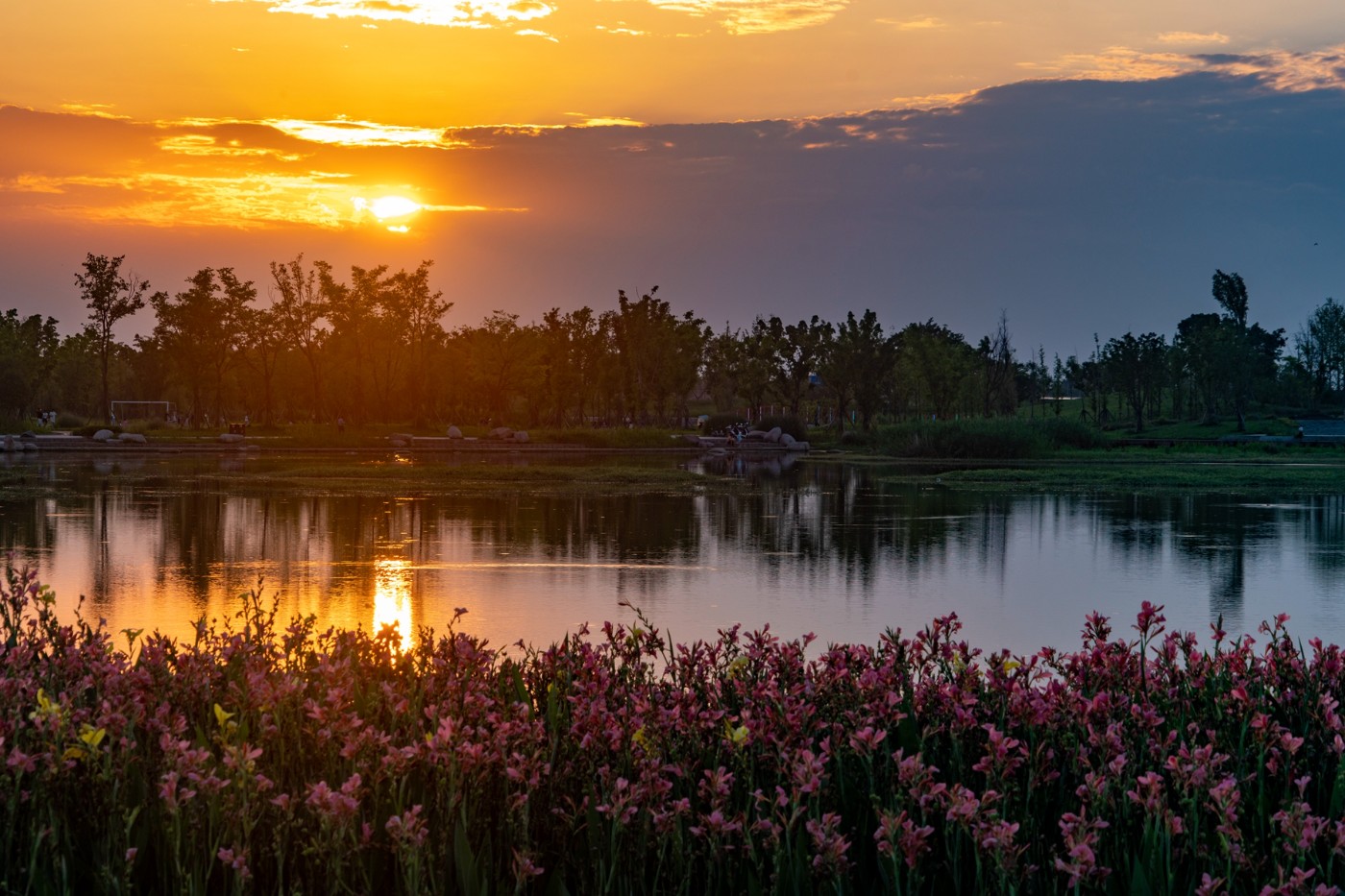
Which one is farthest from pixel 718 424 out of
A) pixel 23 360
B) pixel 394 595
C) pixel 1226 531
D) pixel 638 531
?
pixel 394 595

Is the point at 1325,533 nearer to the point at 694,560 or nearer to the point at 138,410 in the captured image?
the point at 694,560

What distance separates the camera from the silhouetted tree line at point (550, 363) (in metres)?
84.6

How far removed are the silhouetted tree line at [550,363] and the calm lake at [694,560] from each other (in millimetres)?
54733

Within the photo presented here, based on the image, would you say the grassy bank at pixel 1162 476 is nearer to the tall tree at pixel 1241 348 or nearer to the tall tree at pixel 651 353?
the tall tree at pixel 1241 348

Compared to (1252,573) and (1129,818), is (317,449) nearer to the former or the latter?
(1252,573)

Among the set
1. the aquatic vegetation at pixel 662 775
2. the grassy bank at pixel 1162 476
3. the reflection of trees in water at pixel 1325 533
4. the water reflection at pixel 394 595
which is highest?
the aquatic vegetation at pixel 662 775

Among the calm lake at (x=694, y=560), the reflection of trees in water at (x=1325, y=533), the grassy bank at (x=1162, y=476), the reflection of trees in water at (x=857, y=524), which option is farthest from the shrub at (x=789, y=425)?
the calm lake at (x=694, y=560)

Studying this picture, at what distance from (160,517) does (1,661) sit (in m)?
17.9

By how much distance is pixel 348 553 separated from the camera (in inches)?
724

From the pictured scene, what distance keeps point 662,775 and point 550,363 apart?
89.4 metres

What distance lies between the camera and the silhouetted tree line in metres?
84.6

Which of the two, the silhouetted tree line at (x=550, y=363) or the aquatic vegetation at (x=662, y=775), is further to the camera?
the silhouetted tree line at (x=550, y=363)

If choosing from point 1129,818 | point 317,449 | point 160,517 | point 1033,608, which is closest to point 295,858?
point 1129,818

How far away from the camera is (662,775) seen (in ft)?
18.2
